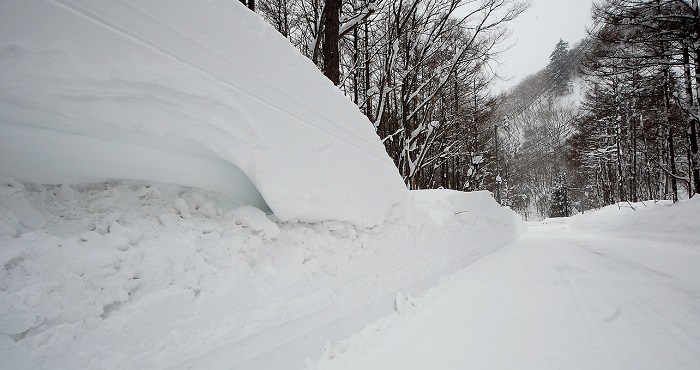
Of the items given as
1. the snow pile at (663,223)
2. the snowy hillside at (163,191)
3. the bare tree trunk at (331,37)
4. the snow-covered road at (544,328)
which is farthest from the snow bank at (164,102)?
the snow pile at (663,223)

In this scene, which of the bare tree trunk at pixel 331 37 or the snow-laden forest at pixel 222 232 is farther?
the bare tree trunk at pixel 331 37

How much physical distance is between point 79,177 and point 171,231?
465mm

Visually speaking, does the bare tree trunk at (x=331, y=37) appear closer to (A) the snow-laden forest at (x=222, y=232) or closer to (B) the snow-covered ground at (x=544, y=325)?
(A) the snow-laden forest at (x=222, y=232)

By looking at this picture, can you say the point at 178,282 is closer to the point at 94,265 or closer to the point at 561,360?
the point at 94,265

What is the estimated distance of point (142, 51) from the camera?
1294 mm

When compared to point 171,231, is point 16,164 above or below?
above

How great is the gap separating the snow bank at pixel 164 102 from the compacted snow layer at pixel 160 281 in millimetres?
148

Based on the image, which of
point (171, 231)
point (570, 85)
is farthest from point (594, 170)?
point (171, 231)

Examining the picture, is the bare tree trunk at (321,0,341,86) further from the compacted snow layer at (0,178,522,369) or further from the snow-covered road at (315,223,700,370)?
the snow-covered road at (315,223,700,370)

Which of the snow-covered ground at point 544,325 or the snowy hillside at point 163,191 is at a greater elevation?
the snowy hillside at point 163,191

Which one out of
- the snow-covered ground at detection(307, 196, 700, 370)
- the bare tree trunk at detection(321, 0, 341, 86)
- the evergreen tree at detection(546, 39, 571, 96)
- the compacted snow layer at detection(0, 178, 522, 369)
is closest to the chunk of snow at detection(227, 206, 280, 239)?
the compacted snow layer at detection(0, 178, 522, 369)

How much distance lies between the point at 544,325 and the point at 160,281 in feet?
9.78

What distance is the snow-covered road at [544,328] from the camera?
1973mm

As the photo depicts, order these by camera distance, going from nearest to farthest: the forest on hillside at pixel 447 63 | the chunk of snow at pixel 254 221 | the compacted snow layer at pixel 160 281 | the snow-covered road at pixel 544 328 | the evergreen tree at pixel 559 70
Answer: the compacted snow layer at pixel 160 281
the chunk of snow at pixel 254 221
the snow-covered road at pixel 544 328
the forest on hillside at pixel 447 63
the evergreen tree at pixel 559 70
